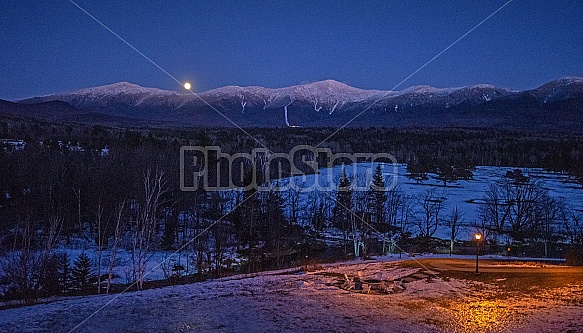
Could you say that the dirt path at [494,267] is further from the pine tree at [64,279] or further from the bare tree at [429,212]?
the pine tree at [64,279]

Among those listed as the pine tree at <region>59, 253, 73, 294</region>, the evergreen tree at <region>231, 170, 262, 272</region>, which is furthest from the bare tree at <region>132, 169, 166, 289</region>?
the evergreen tree at <region>231, 170, 262, 272</region>

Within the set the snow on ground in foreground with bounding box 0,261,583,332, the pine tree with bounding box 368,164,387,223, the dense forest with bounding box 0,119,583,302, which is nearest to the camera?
the snow on ground in foreground with bounding box 0,261,583,332

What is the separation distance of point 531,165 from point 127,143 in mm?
79809

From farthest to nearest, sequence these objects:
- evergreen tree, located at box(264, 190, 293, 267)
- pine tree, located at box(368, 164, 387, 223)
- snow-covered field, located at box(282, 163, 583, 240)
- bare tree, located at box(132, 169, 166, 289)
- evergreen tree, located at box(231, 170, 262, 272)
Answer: snow-covered field, located at box(282, 163, 583, 240) < pine tree, located at box(368, 164, 387, 223) < evergreen tree, located at box(231, 170, 262, 272) < evergreen tree, located at box(264, 190, 293, 267) < bare tree, located at box(132, 169, 166, 289)

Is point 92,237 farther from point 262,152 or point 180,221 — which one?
point 262,152

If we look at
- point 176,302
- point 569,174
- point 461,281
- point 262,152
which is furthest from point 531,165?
point 176,302

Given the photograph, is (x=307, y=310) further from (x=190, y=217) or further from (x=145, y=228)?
(x=190, y=217)

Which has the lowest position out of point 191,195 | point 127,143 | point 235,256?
point 235,256

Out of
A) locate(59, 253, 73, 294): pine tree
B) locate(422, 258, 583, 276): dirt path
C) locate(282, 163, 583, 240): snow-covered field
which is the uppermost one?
locate(282, 163, 583, 240): snow-covered field

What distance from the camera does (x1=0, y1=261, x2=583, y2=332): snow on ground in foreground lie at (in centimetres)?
1798

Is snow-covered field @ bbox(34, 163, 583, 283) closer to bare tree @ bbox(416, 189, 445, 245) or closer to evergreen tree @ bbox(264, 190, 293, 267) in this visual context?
bare tree @ bbox(416, 189, 445, 245)

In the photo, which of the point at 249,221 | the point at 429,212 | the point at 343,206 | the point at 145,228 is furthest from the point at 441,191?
the point at 145,228

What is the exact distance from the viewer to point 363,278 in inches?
982

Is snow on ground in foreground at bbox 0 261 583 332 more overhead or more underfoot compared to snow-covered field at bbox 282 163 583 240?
more underfoot
